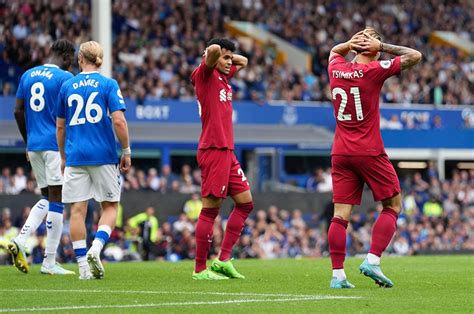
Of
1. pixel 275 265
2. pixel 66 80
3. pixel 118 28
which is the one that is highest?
pixel 118 28

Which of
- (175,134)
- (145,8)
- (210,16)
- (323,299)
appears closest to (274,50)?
(210,16)

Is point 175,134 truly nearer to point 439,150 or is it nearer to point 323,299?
point 439,150

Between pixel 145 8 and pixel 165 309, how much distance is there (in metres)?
26.1

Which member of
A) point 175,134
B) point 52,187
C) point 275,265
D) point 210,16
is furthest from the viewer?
point 210,16

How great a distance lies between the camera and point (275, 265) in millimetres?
14602

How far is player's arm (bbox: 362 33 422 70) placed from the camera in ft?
32.6

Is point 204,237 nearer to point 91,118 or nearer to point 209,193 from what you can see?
point 209,193

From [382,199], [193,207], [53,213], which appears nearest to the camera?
[382,199]

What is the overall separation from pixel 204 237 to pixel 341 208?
1.70m

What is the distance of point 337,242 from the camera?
33.0ft

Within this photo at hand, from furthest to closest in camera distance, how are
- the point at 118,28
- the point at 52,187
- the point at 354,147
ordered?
the point at 118,28 < the point at 52,187 < the point at 354,147

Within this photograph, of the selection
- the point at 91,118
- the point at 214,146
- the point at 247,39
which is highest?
the point at 247,39

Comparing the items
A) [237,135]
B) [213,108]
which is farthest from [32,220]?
[237,135]

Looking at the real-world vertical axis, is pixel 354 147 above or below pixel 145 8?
below
